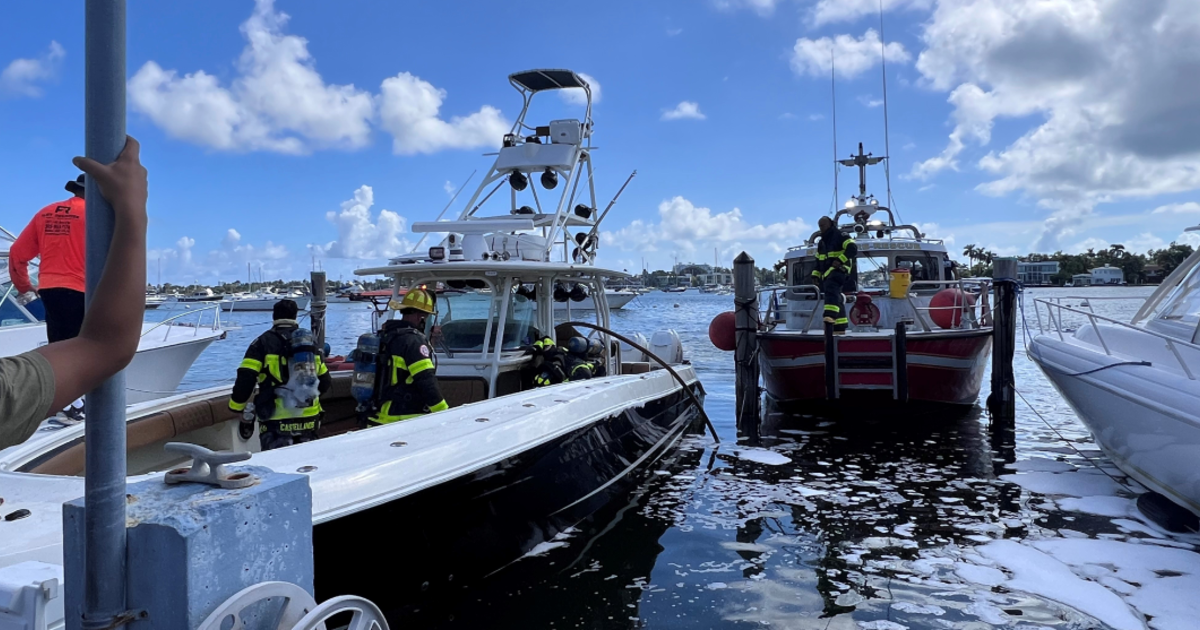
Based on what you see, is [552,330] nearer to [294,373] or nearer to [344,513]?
[294,373]

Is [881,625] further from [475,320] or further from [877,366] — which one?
[877,366]

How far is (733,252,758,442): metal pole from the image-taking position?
31.4 feet

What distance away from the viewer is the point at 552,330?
23.5 feet

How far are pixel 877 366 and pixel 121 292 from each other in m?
10.1

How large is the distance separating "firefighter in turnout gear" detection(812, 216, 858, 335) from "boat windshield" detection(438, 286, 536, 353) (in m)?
4.95

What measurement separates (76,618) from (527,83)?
24.6 ft

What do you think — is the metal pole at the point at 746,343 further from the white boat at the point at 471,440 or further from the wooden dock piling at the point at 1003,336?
the wooden dock piling at the point at 1003,336

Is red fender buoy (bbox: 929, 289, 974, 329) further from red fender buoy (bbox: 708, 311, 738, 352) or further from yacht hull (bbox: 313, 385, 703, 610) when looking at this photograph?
yacht hull (bbox: 313, 385, 703, 610)

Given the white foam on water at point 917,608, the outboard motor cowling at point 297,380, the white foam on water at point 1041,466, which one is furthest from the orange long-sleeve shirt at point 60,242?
the white foam on water at point 1041,466

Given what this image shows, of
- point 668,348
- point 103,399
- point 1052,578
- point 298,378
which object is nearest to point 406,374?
point 298,378

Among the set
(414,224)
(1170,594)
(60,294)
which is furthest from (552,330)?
(1170,594)

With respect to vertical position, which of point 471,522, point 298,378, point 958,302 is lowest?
point 471,522

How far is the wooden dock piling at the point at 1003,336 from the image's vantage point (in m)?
9.95

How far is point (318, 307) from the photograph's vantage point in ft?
34.2
